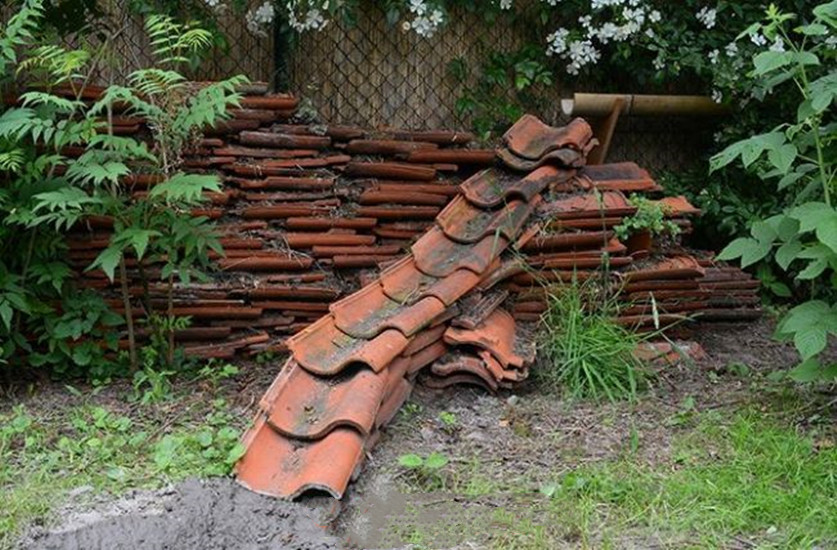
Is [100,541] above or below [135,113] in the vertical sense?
below

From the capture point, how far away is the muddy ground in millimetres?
3029

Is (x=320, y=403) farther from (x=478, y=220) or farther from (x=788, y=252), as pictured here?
(x=788, y=252)

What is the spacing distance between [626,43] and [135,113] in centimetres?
259

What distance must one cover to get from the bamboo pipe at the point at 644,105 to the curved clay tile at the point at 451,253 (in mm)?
1286

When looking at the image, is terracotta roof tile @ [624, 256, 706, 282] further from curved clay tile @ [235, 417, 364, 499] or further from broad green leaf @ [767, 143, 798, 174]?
curved clay tile @ [235, 417, 364, 499]

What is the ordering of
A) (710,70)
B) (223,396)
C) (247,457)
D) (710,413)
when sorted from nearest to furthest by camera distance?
(247,457)
(710,413)
(223,396)
(710,70)

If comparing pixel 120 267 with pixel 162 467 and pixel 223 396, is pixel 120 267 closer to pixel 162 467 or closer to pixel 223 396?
pixel 223 396

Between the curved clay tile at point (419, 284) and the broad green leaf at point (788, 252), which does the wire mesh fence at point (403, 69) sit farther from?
the broad green leaf at point (788, 252)

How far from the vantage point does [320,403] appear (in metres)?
3.63

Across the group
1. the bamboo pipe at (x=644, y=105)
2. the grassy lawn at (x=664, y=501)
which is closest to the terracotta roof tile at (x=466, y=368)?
the grassy lawn at (x=664, y=501)

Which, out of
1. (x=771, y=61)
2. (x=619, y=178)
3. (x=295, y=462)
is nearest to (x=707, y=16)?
(x=619, y=178)

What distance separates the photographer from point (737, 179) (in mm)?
5707

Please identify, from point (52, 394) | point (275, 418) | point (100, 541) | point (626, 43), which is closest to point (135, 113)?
point (52, 394)

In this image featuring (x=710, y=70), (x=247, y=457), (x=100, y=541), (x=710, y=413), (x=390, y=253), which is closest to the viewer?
(x=100, y=541)
